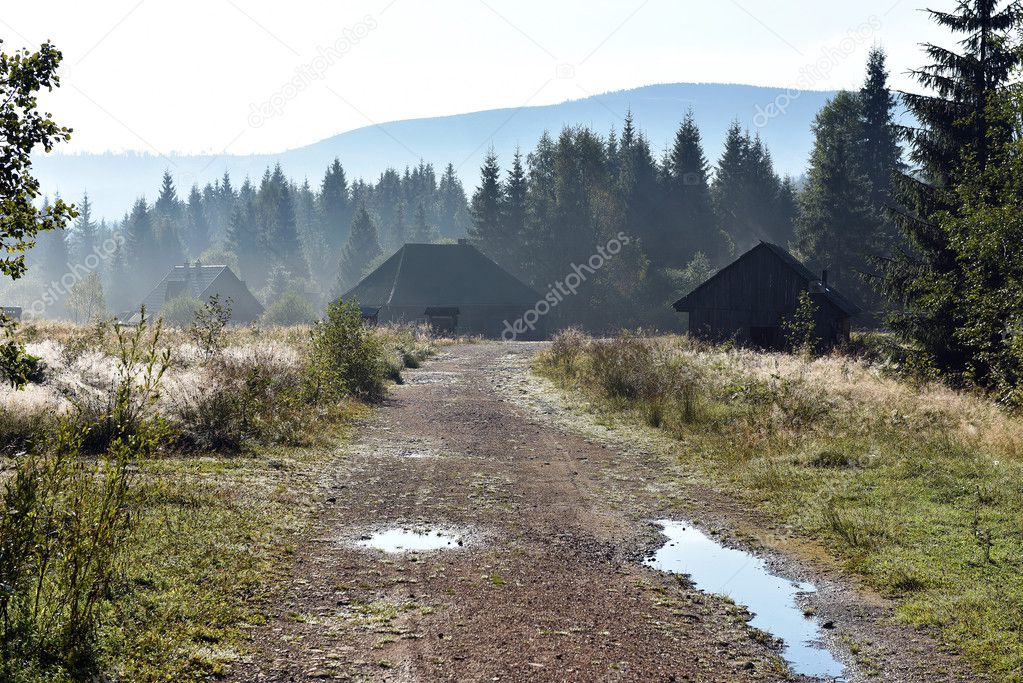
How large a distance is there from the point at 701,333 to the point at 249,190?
148267mm

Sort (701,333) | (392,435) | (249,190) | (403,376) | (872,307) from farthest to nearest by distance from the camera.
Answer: (249,190) → (872,307) → (701,333) → (403,376) → (392,435)

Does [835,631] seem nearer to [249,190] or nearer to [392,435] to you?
[392,435]

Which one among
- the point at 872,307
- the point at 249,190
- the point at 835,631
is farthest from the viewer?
the point at 249,190

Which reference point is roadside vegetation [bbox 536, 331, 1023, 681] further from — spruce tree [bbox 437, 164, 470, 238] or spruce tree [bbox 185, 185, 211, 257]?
spruce tree [bbox 185, 185, 211, 257]

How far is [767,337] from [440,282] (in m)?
29.8

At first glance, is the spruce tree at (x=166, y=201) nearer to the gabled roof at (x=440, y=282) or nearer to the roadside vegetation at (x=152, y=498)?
the gabled roof at (x=440, y=282)

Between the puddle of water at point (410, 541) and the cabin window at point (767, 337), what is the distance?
93.9 feet

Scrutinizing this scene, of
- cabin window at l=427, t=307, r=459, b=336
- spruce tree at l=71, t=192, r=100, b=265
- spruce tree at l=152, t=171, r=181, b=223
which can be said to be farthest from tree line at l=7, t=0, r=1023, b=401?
spruce tree at l=71, t=192, r=100, b=265

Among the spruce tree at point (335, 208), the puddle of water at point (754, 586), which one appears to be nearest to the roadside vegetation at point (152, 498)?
the puddle of water at point (754, 586)

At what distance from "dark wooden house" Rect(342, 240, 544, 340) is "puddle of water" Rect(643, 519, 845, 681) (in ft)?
150

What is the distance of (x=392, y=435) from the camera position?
14367 millimetres

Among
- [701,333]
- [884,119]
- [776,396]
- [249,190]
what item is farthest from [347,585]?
[249,190]

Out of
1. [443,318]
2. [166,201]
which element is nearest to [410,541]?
[443,318]

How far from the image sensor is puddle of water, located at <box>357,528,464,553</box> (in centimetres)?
766
